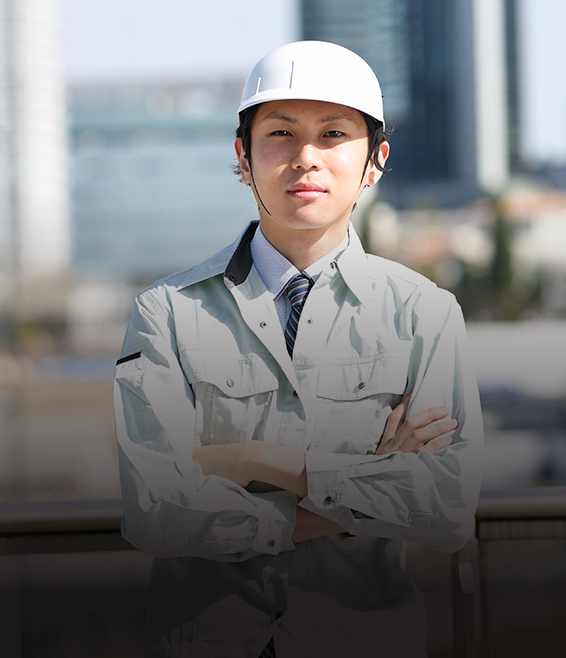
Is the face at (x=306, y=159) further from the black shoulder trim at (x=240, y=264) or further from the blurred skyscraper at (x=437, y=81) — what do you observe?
the blurred skyscraper at (x=437, y=81)

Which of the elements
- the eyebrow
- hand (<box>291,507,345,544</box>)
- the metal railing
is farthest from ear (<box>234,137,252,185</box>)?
the metal railing

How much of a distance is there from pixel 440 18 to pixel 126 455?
5034 centimetres

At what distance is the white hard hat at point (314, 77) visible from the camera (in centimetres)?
125

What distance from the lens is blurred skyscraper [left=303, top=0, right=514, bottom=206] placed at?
4481 cm

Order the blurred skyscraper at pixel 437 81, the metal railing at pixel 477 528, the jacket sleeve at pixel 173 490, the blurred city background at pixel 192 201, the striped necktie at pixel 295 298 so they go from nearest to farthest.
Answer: the jacket sleeve at pixel 173 490 < the striped necktie at pixel 295 298 < the metal railing at pixel 477 528 < the blurred city background at pixel 192 201 < the blurred skyscraper at pixel 437 81

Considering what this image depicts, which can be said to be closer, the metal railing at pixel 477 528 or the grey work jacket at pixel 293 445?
the grey work jacket at pixel 293 445

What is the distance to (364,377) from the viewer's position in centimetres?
131

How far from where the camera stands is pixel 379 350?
1.32 metres

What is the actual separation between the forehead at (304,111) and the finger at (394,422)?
1.66 ft

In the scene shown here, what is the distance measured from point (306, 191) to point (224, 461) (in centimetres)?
47

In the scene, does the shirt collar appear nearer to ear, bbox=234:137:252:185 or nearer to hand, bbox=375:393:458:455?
ear, bbox=234:137:252:185

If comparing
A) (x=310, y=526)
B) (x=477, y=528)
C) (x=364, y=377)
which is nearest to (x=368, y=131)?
(x=364, y=377)

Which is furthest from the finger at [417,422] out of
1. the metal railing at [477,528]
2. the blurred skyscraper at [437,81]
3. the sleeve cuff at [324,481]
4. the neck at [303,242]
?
the blurred skyscraper at [437,81]

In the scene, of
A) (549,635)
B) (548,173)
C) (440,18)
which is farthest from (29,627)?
(440,18)
